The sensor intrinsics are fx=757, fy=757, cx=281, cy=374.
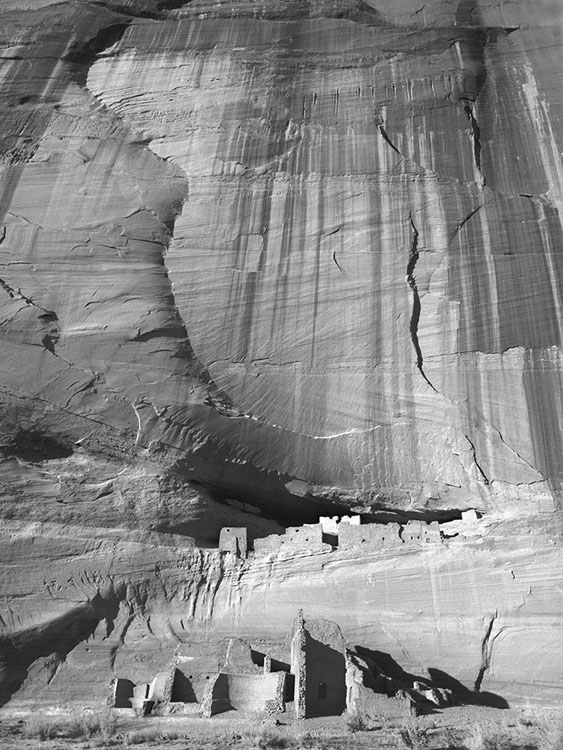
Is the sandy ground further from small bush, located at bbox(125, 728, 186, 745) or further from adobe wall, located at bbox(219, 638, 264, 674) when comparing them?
adobe wall, located at bbox(219, 638, 264, 674)

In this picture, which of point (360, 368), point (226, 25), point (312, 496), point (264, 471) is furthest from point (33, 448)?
point (226, 25)

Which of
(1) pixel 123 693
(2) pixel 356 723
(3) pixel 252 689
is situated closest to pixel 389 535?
(3) pixel 252 689

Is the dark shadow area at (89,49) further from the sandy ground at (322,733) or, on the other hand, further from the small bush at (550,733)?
the small bush at (550,733)

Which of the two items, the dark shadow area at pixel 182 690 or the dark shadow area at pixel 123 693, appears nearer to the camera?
the dark shadow area at pixel 182 690

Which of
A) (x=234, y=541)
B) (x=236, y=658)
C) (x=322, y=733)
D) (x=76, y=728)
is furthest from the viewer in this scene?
(x=234, y=541)

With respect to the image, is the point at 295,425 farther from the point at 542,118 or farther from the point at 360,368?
the point at 542,118

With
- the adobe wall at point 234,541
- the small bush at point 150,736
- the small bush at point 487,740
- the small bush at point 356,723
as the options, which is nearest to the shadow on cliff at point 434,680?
the small bush at point 356,723

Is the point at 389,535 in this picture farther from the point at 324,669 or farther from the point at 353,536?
the point at 324,669
